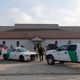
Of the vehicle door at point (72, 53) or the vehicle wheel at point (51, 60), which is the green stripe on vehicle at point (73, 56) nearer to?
the vehicle door at point (72, 53)

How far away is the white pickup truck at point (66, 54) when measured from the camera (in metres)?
22.6

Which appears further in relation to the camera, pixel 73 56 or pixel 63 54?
pixel 63 54

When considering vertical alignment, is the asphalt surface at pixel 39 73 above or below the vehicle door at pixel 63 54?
below

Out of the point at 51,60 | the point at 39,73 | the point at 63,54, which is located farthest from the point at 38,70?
the point at 51,60

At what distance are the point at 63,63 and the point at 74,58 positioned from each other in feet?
12.8

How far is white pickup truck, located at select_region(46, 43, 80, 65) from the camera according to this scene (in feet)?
74.3

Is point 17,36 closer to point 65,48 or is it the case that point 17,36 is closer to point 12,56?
point 12,56

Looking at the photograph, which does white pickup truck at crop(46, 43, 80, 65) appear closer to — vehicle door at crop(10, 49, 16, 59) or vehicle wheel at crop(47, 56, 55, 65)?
vehicle wheel at crop(47, 56, 55, 65)

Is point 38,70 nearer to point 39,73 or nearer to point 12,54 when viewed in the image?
point 39,73

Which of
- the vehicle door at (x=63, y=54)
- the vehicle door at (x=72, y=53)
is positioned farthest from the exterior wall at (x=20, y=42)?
the vehicle door at (x=72, y=53)

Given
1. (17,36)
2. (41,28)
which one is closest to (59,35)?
(17,36)

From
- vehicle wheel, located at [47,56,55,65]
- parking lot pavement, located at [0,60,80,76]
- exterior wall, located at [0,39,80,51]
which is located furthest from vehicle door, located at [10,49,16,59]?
exterior wall, located at [0,39,80,51]

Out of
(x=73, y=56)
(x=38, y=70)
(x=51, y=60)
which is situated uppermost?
(x=73, y=56)

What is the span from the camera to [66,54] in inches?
926
